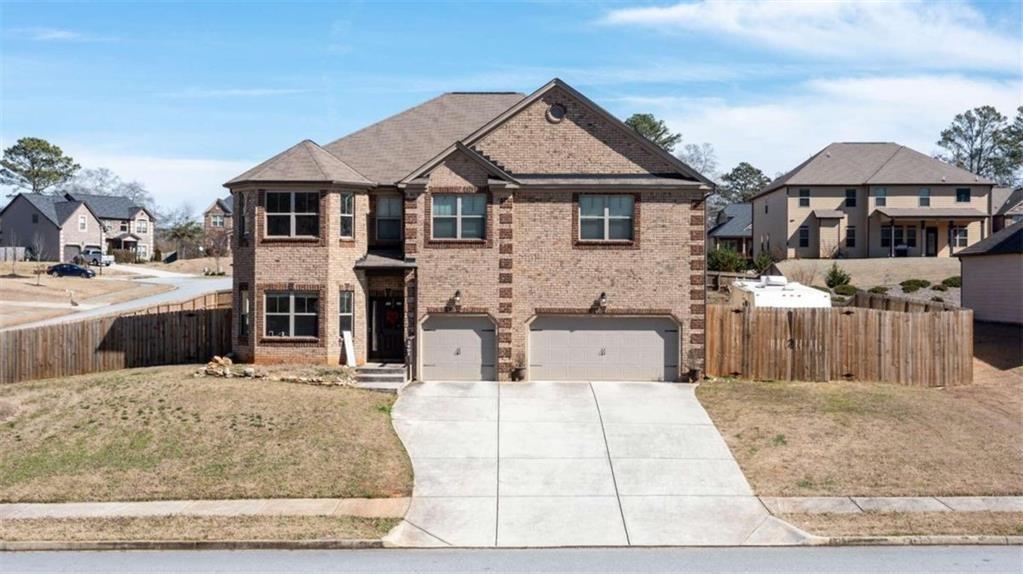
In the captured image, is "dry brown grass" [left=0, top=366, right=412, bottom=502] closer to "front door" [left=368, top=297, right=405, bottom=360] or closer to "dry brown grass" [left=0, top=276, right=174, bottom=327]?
"front door" [left=368, top=297, right=405, bottom=360]

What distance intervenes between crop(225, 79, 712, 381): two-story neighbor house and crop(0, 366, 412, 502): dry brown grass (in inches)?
132

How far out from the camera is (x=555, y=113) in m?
26.7

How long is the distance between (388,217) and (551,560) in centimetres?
1616

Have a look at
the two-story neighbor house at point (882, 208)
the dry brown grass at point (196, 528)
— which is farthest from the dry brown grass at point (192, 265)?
the dry brown grass at point (196, 528)

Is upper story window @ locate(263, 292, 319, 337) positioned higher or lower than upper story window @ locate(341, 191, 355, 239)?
lower

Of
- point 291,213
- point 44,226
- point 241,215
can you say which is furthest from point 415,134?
point 44,226

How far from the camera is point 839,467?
62.0 feet

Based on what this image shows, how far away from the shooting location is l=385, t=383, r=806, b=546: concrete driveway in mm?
15758

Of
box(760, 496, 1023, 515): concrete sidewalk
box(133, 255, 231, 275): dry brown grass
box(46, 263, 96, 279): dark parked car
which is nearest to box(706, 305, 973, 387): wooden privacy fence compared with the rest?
box(760, 496, 1023, 515): concrete sidewalk

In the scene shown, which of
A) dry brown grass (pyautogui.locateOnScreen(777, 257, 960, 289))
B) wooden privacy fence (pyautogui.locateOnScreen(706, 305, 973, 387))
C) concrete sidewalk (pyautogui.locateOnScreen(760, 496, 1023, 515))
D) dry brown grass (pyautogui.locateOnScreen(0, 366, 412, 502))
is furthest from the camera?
dry brown grass (pyautogui.locateOnScreen(777, 257, 960, 289))

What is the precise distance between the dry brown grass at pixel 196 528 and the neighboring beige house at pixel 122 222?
261ft

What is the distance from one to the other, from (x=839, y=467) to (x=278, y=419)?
42.8 feet

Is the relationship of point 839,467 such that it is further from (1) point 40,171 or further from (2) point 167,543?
(1) point 40,171

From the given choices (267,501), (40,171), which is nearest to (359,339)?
(267,501)
